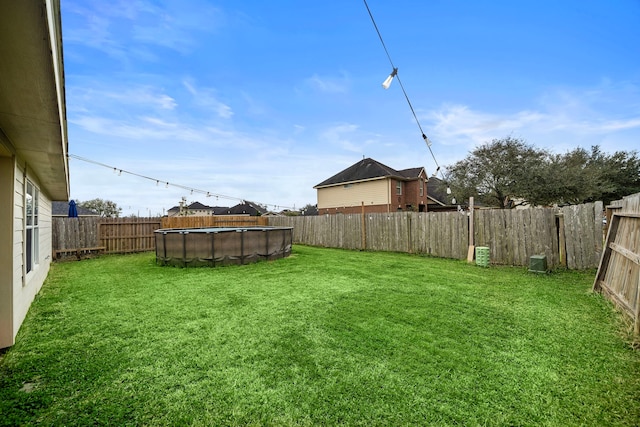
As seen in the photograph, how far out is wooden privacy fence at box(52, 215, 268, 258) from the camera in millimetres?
10672

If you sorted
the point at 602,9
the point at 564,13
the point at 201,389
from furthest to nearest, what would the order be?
the point at 564,13 < the point at 602,9 < the point at 201,389

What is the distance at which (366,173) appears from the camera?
77.2 feet

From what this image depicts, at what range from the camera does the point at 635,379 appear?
2426 millimetres

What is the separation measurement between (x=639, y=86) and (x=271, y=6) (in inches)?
384

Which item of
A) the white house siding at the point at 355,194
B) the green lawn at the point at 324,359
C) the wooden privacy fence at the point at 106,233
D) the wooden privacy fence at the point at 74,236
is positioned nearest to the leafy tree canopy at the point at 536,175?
the white house siding at the point at 355,194

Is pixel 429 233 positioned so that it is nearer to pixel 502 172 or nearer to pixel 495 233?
pixel 495 233

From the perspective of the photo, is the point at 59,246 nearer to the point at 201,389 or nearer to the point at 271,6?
the point at 271,6

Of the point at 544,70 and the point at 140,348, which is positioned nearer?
the point at 140,348

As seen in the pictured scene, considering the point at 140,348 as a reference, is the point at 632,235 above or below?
above

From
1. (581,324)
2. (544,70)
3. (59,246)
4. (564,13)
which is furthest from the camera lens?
(59,246)

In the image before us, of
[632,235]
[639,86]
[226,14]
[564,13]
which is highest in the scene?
[226,14]

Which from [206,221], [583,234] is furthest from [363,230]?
[206,221]

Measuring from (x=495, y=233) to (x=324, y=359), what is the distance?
26.4ft

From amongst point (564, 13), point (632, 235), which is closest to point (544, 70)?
point (564, 13)
